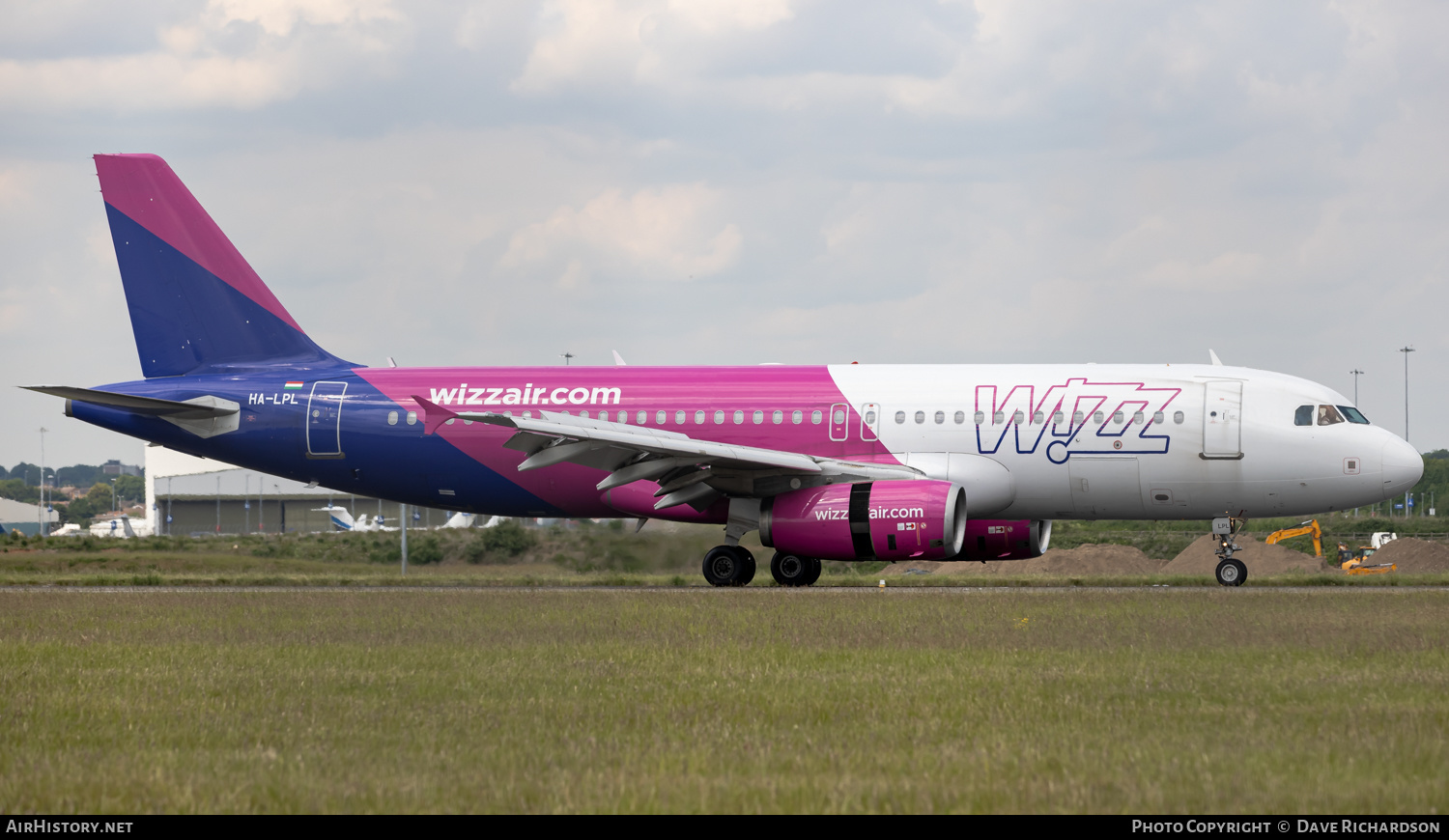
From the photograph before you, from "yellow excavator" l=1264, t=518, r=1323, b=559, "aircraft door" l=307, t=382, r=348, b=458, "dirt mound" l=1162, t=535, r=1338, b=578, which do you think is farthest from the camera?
"yellow excavator" l=1264, t=518, r=1323, b=559

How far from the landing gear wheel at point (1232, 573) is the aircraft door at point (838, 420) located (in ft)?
19.7

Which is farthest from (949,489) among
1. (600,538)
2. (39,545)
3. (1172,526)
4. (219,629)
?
(1172,526)

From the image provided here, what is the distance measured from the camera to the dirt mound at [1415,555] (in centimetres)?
3278

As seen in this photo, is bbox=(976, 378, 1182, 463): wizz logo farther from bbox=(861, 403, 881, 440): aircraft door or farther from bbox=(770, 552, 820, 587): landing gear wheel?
bbox=(770, 552, 820, 587): landing gear wheel

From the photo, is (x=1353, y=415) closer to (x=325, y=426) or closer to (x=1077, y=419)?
(x=1077, y=419)

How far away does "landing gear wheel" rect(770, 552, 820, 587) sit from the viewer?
23812 mm

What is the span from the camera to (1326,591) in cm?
2012

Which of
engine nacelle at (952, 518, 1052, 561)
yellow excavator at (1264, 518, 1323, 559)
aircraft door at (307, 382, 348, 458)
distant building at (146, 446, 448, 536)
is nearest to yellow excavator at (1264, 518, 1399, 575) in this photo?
yellow excavator at (1264, 518, 1323, 559)

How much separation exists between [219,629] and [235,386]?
11.3 metres

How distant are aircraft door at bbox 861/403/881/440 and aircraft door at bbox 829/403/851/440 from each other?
0.27 meters

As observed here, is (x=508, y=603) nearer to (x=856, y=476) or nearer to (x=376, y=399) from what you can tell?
(x=856, y=476)

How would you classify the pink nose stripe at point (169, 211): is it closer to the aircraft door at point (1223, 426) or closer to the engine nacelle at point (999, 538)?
the engine nacelle at point (999, 538)

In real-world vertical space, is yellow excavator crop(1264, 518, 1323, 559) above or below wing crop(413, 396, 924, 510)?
below

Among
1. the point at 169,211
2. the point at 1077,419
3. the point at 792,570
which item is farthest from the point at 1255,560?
the point at 169,211
